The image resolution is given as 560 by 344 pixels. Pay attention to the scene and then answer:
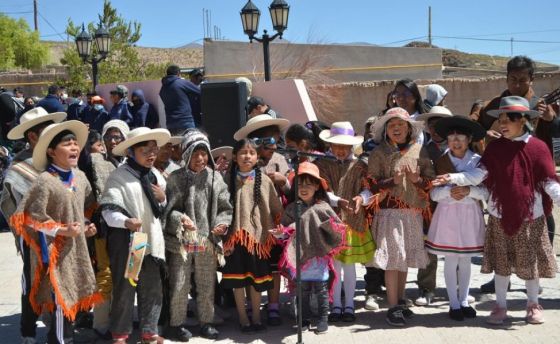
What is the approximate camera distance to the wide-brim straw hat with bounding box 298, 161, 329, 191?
539 centimetres

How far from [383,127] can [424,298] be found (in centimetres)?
173

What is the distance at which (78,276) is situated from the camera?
4770mm

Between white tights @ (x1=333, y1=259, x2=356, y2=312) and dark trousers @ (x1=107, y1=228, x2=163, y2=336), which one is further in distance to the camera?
white tights @ (x1=333, y1=259, x2=356, y2=312)

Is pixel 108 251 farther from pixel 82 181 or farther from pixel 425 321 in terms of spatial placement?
pixel 425 321

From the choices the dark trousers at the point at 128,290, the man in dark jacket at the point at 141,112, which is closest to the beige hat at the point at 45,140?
the dark trousers at the point at 128,290

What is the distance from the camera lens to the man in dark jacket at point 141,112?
1068 centimetres

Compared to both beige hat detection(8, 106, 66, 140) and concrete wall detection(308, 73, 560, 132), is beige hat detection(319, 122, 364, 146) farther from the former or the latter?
concrete wall detection(308, 73, 560, 132)

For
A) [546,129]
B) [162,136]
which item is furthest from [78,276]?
[546,129]

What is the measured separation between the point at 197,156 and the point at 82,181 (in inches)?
37.0

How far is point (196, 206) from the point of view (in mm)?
5352

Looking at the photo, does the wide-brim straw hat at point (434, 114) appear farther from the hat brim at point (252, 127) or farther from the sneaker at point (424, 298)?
the sneaker at point (424, 298)

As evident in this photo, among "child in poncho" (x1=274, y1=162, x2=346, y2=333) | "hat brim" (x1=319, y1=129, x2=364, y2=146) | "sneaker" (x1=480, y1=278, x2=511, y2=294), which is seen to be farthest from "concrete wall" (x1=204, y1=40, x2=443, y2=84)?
"child in poncho" (x1=274, y1=162, x2=346, y2=333)

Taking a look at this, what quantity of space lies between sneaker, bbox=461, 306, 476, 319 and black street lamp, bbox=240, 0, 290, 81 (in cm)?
747

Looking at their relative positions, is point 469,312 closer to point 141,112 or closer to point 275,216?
point 275,216
